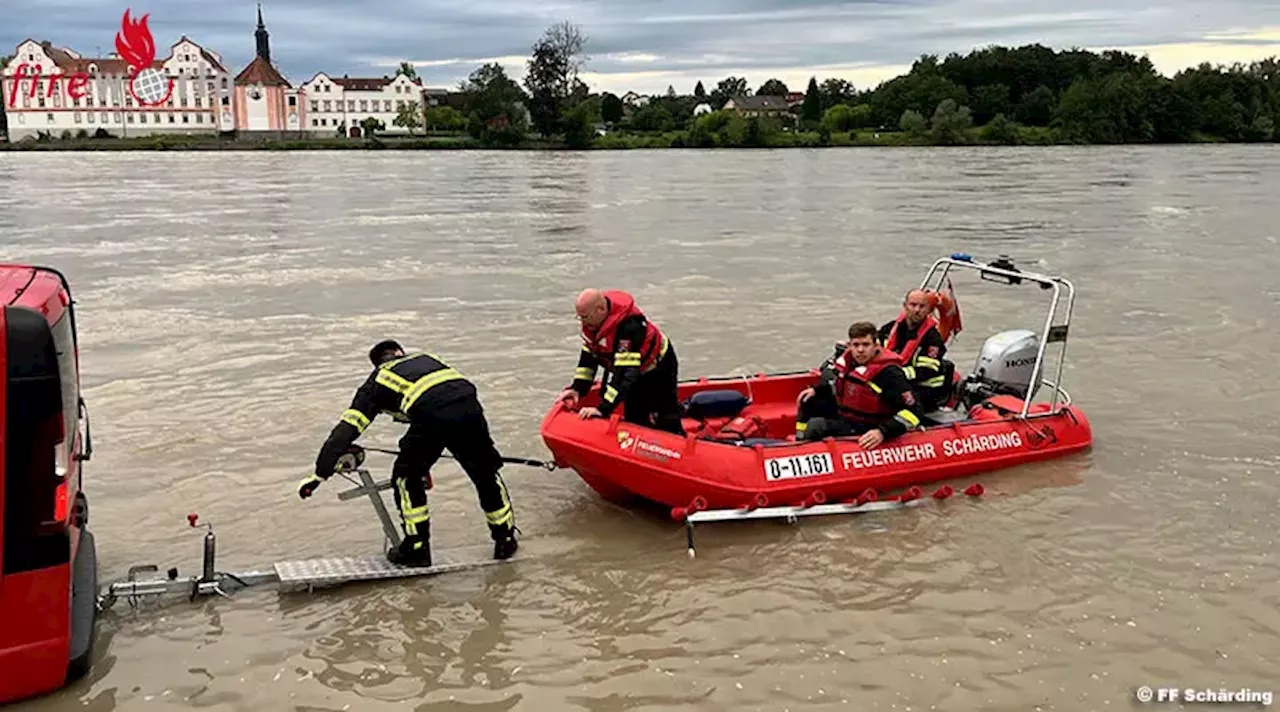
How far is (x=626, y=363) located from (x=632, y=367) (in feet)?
0.14

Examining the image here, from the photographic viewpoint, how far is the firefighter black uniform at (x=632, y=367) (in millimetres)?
6578

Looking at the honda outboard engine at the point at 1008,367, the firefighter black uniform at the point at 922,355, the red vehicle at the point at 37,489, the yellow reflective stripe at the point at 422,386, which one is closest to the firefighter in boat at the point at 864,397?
the firefighter black uniform at the point at 922,355

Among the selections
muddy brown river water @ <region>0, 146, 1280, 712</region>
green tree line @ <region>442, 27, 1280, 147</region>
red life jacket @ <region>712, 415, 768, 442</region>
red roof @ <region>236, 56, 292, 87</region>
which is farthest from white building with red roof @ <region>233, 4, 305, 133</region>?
red life jacket @ <region>712, 415, 768, 442</region>

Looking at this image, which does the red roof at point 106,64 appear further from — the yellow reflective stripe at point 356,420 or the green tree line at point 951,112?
the yellow reflective stripe at point 356,420

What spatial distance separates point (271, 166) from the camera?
5791cm

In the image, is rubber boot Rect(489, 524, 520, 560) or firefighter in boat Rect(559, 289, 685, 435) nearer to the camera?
rubber boot Rect(489, 524, 520, 560)

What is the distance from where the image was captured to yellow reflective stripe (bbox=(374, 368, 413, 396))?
554cm

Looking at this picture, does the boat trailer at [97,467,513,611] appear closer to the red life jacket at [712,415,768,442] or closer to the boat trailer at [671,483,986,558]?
the boat trailer at [671,483,986,558]

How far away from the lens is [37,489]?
13.1 feet

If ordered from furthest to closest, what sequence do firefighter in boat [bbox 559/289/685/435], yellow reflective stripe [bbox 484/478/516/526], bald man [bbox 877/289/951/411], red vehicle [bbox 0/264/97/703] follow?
bald man [bbox 877/289/951/411]
firefighter in boat [bbox 559/289/685/435]
yellow reflective stripe [bbox 484/478/516/526]
red vehicle [bbox 0/264/97/703]

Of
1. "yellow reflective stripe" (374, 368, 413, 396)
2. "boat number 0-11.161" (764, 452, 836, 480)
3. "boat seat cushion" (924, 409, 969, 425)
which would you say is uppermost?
"yellow reflective stripe" (374, 368, 413, 396)

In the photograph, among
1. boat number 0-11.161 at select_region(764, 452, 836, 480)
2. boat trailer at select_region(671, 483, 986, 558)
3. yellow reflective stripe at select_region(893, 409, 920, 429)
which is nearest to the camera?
boat trailer at select_region(671, 483, 986, 558)

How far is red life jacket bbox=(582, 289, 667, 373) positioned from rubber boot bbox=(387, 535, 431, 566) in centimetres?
154

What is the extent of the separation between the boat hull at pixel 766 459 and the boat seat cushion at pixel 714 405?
70mm
